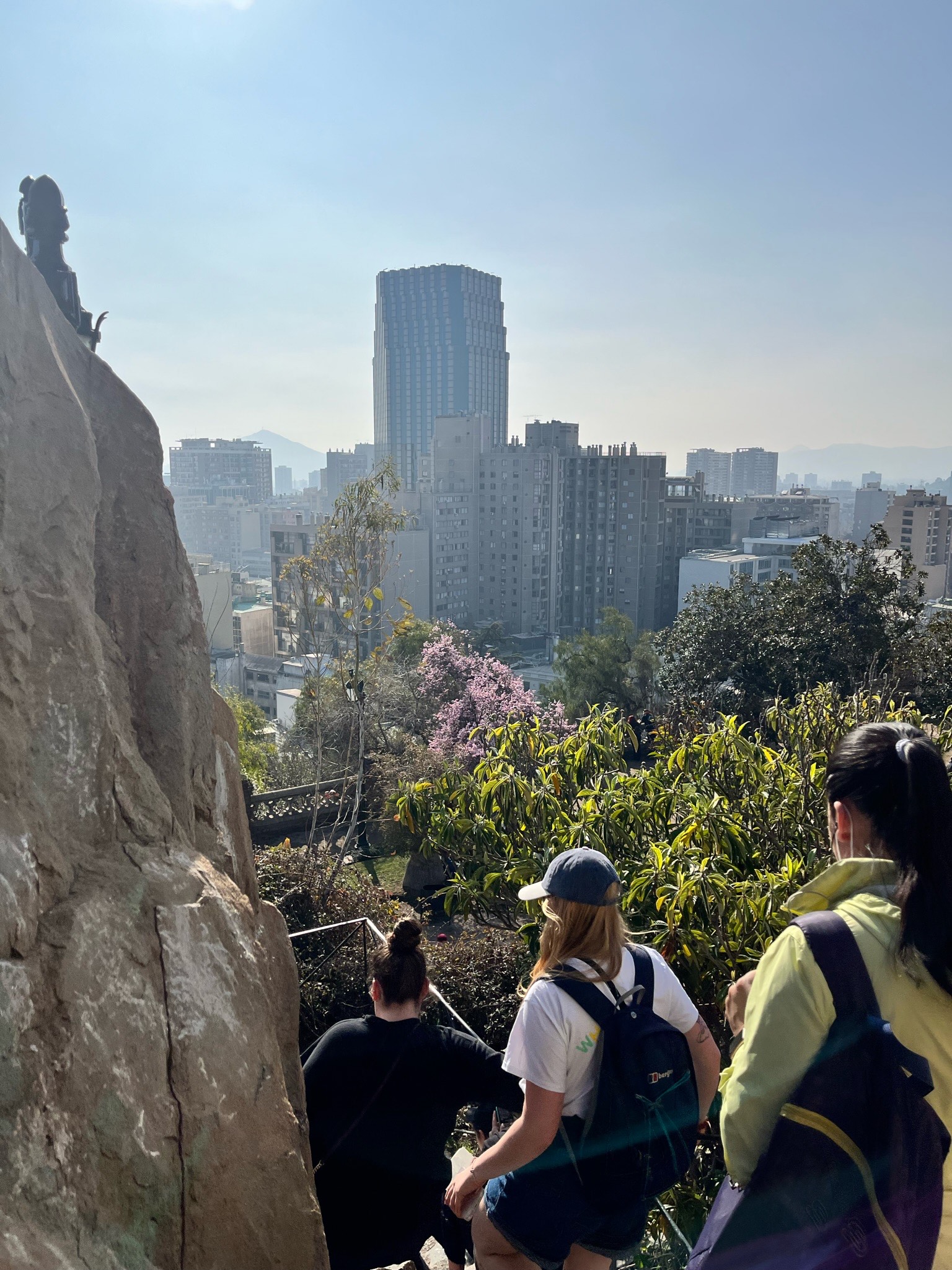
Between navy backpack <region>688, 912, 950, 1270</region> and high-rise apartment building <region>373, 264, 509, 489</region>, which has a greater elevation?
high-rise apartment building <region>373, 264, 509, 489</region>

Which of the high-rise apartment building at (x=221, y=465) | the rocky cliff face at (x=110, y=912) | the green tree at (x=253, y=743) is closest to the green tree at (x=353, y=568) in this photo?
the green tree at (x=253, y=743)

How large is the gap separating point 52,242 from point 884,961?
3854 millimetres

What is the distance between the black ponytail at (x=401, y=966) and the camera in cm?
273

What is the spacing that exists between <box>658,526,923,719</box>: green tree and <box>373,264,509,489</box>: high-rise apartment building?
378ft

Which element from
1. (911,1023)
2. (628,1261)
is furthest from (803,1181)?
(628,1261)

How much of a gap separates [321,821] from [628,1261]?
10236mm

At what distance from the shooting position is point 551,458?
6725 cm

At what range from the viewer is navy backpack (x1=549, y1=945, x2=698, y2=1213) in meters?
2.25

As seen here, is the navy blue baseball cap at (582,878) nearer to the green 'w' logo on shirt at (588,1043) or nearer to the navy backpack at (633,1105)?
the navy backpack at (633,1105)

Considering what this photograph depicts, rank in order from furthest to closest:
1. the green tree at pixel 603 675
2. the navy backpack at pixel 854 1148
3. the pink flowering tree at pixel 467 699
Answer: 1. the green tree at pixel 603 675
2. the pink flowering tree at pixel 467 699
3. the navy backpack at pixel 854 1148

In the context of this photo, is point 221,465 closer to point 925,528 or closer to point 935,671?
point 925,528

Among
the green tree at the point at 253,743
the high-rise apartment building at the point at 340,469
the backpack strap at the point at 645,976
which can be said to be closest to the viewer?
the backpack strap at the point at 645,976

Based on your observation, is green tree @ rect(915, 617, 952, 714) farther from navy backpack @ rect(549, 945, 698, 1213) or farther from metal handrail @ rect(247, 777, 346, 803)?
navy backpack @ rect(549, 945, 698, 1213)

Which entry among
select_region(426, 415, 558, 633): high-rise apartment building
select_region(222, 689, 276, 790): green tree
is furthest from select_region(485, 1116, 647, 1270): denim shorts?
select_region(426, 415, 558, 633): high-rise apartment building
